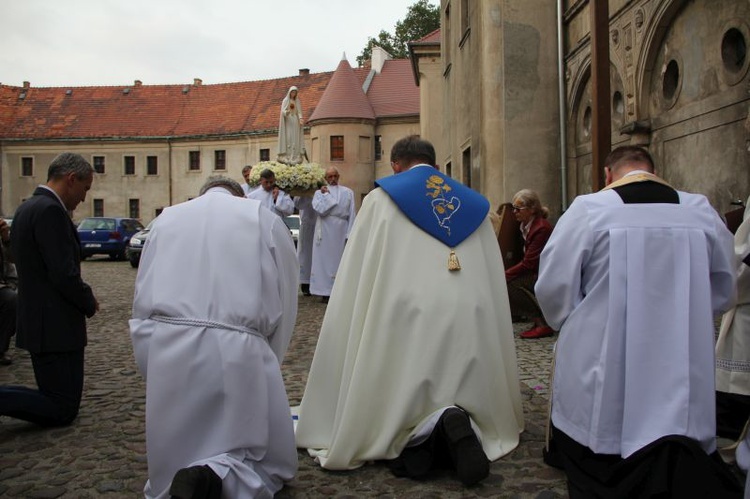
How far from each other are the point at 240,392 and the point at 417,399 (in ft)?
3.80

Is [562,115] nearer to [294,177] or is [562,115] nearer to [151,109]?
[294,177]

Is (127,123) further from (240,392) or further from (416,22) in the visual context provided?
(240,392)

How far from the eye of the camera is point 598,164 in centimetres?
647

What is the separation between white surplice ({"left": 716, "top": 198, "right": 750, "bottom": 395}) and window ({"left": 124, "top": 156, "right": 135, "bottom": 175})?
169 ft

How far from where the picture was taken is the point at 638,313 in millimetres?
3363

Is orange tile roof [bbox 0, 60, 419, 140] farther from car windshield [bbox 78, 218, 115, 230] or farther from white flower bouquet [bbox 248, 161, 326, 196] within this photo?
white flower bouquet [bbox 248, 161, 326, 196]

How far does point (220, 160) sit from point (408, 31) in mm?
16501

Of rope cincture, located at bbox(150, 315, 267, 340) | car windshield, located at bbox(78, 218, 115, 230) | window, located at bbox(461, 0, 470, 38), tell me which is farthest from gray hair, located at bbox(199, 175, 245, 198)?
car windshield, located at bbox(78, 218, 115, 230)

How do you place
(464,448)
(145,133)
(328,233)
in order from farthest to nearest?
(145,133)
(328,233)
(464,448)

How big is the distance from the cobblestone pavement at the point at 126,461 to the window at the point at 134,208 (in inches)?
1835

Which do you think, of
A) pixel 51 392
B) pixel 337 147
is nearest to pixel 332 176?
pixel 51 392

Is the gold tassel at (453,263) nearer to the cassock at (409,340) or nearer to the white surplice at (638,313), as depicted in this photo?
the cassock at (409,340)

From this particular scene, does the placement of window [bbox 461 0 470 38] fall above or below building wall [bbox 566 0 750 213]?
above

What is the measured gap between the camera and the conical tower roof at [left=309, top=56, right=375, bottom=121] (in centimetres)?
4300
